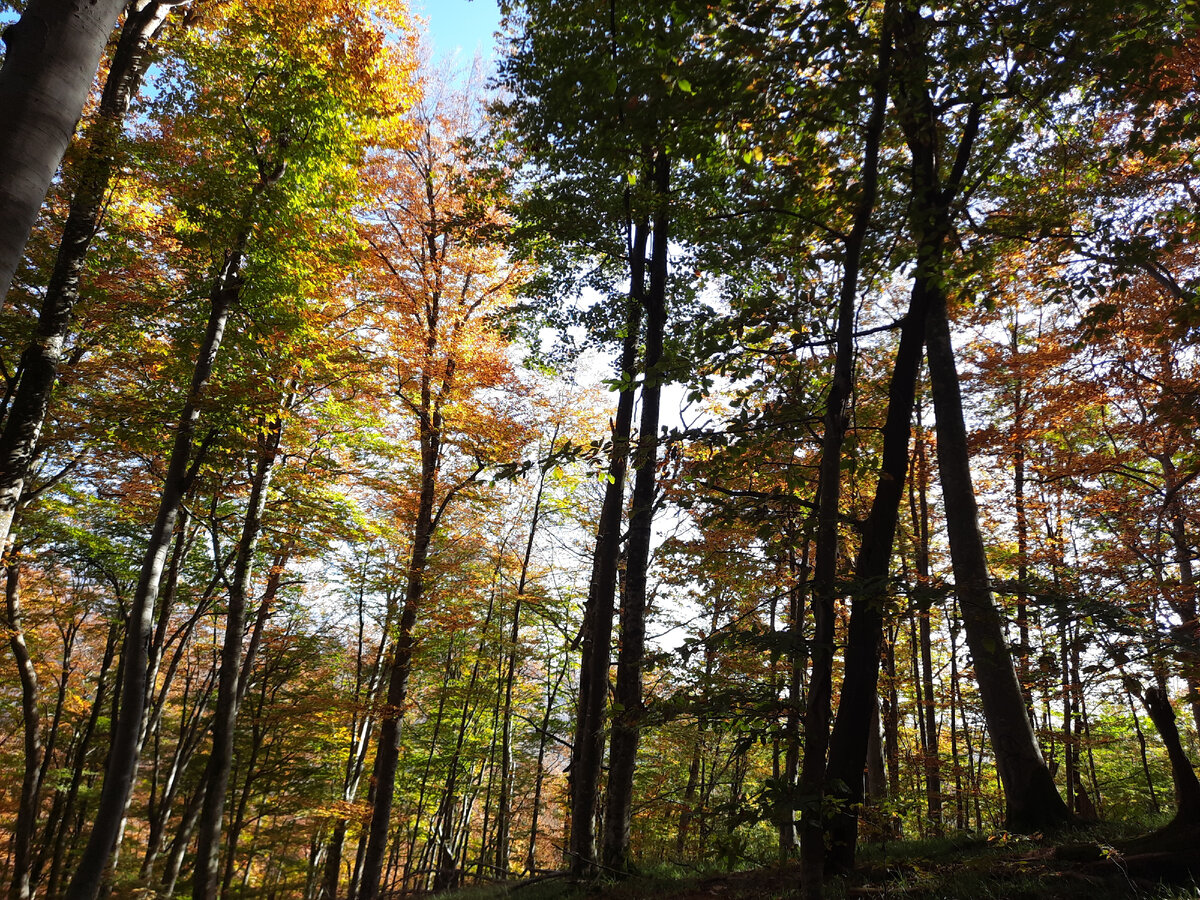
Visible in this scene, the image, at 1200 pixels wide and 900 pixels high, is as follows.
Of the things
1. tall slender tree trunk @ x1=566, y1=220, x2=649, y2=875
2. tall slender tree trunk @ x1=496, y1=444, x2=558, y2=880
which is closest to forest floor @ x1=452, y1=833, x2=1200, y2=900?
tall slender tree trunk @ x1=566, y1=220, x2=649, y2=875

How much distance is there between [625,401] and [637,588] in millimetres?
2683

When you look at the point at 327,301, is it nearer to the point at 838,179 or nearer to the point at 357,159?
the point at 357,159

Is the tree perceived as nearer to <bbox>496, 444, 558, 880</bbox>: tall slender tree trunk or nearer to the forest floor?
<bbox>496, 444, 558, 880</bbox>: tall slender tree trunk

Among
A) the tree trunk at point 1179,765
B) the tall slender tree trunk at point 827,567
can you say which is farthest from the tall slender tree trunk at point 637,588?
the tree trunk at point 1179,765

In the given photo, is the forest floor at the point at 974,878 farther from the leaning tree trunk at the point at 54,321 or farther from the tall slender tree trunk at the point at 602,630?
the leaning tree trunk at the point at 54,321

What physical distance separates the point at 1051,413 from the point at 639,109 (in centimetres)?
1151

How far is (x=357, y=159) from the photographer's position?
32.8ft

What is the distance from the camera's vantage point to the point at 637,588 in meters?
7.74

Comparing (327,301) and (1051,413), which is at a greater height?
(327,301)

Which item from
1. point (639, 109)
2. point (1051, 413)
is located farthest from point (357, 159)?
point (1051, 413)

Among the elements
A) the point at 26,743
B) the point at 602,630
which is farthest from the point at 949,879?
the point at 26,743

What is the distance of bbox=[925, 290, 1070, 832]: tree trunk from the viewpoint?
228 inches

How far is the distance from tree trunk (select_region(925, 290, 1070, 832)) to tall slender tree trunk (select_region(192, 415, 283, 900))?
978cm

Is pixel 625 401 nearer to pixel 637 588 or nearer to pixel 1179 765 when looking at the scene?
pixel 637 588
